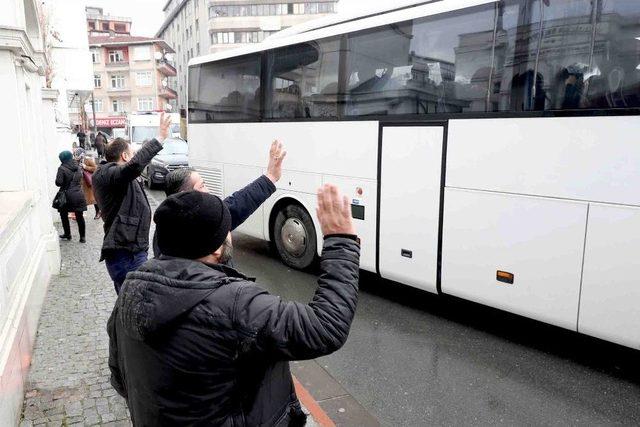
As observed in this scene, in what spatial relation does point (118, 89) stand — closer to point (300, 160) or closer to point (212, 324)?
point (300, 160)

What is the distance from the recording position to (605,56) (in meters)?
4.15

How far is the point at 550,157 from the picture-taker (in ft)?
14.6

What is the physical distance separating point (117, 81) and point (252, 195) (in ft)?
241

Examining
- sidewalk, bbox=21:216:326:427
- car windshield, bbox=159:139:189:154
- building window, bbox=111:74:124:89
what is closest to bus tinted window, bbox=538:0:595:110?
sidewalk, bbox=21:216:326:427

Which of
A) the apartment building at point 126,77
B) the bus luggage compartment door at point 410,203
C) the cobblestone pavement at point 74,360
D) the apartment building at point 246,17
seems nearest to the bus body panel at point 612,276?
the bus luggage compartment door at point 410,203

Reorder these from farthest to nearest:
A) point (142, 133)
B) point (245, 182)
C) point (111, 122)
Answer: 1. point (111, 122)
2. point (142, 133)
3. point (245, 182)

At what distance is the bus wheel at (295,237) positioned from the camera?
24.0 feet

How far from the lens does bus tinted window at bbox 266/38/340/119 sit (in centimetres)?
662

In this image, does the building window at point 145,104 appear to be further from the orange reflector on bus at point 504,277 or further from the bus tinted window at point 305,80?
the orange reflector on bus at point 504,277

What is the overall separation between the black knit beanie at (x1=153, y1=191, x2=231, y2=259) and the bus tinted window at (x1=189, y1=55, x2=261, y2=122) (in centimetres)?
642

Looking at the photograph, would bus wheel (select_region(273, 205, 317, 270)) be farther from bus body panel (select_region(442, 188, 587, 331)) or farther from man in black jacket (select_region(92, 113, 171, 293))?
man in black jacket (select_region(92, 113, 171, 293))

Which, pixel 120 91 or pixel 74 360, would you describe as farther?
pixel 120 91

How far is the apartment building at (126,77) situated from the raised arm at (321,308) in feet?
227

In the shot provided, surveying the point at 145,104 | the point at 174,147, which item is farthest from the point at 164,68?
the point at 174,147
